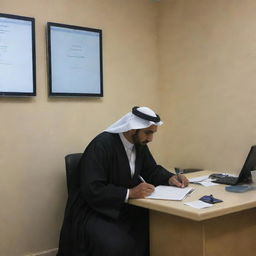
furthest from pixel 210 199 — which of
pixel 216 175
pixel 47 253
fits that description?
pixel 47 253

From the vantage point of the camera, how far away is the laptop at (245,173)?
257 centimetres

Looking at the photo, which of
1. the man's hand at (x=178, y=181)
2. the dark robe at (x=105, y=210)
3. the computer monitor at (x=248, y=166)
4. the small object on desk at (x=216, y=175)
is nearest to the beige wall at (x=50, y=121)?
the dark robe at (x=105, y=210)

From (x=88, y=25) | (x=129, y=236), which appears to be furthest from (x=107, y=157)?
(x=88, y=25)

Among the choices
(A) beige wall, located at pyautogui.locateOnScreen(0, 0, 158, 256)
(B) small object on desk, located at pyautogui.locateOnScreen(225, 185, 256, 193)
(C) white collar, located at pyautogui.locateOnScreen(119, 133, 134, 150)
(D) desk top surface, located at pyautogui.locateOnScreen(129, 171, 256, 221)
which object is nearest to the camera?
(D) desk top surface, located at pyautogui.locateOnScreen(129, 171, 256, 221)

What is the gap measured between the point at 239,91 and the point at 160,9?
1226 millimetres

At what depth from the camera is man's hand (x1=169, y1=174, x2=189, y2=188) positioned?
2.61m

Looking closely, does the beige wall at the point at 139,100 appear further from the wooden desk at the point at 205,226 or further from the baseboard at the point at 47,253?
the wooden desk at the point at 205,226

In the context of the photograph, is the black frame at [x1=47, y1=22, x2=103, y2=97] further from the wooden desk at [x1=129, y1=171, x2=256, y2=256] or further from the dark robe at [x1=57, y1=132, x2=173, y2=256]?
the wooden desk at [x1=129, y1=171, x2=256, y2=256]

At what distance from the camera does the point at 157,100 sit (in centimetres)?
370

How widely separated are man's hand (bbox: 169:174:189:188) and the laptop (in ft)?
0.92

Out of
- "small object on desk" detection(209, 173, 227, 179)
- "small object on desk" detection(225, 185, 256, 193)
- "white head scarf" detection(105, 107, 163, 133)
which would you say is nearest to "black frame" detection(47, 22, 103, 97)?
"white head scarf" detection(105, 107, 163, 133)

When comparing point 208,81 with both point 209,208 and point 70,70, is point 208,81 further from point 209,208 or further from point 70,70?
point 209,208

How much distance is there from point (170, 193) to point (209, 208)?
0.38 meters

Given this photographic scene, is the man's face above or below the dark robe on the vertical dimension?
above
